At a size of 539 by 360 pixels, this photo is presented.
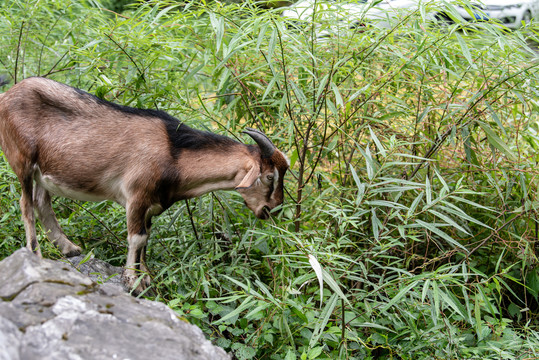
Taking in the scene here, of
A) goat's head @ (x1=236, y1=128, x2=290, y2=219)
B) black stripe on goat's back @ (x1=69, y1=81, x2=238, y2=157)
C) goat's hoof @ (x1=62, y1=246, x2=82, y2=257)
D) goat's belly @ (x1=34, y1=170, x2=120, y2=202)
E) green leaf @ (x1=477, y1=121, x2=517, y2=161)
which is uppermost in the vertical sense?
green leaf @ (x1=477, y1=121, x2=517, y2=161)

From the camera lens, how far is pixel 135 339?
2.24 metres

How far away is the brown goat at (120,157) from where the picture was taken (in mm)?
4023

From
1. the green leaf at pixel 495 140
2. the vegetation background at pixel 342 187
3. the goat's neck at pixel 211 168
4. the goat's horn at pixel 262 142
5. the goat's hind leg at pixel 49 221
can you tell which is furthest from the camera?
the goat's hind leg at pixel 49 221

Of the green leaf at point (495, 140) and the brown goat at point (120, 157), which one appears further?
the green leaf at point (495, 140)

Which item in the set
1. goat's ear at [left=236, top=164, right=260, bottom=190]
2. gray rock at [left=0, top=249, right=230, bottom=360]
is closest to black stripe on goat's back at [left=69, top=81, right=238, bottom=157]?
goat's ear at [left=236, top=164, right=260, bottom=190]

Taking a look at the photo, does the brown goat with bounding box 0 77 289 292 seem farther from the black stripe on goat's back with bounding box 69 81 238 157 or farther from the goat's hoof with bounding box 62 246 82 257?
the goat's hoof with bounding box 62 246 82 257

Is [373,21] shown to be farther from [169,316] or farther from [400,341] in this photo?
[169,316]

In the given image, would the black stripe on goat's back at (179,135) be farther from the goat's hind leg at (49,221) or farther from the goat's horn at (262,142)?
the goat's hind leg at (49,221)

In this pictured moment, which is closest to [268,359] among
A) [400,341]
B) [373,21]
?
[400,341]

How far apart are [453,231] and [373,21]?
195 centimetres

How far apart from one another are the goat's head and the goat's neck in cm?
10

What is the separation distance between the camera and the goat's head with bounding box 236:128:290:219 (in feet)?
13.2

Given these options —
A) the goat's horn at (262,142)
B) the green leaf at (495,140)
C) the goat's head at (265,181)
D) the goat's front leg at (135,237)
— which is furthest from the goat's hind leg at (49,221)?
the green leaf at (495,140)

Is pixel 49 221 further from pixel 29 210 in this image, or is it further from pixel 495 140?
pixel 495 140
